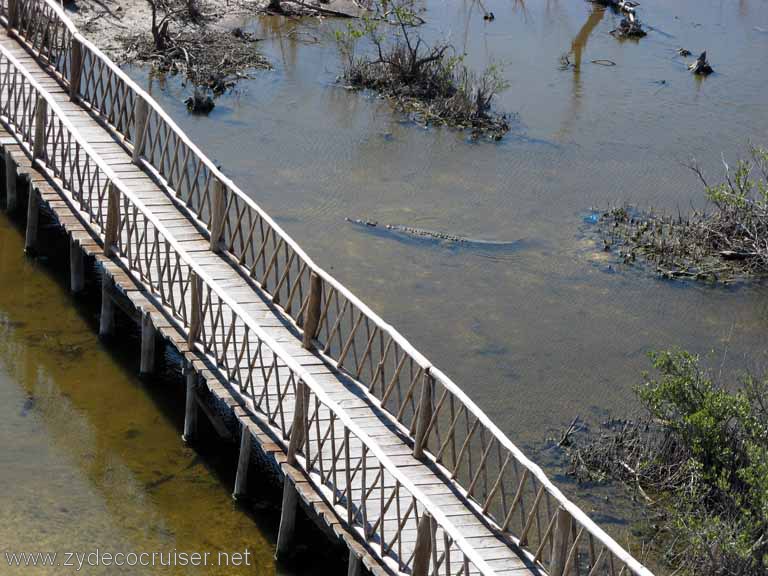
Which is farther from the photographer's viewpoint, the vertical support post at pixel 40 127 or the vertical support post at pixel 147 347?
the vertical support post at pixel 40 127

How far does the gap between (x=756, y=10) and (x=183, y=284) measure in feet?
68.8

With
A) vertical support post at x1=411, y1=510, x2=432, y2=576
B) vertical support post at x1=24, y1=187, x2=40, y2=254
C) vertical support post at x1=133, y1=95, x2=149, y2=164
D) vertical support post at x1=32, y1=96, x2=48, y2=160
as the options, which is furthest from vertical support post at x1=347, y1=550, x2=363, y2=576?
vertical support post at x1=32, y1=96, x2=48, y2=160

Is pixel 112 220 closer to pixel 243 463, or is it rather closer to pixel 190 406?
pixel 190 406

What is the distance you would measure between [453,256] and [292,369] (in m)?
7.14

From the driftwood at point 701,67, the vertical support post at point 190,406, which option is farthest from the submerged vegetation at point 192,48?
the vertical support post at point 190,406

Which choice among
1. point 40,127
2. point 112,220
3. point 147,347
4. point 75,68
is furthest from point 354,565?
Answer: point 75,68

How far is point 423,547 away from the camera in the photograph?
31.0 ft

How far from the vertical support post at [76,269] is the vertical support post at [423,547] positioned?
7.28 metres

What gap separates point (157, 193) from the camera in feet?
49.9

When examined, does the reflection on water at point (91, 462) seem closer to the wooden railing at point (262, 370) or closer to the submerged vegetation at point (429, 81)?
the wooden railing at point (262, 370)

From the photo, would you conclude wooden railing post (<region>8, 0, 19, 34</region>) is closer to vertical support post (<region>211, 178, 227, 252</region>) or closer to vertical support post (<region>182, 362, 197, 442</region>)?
vertical support post (<region>211, 178, 227, 252</region>)

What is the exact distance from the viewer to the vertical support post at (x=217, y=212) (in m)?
A: 13.9

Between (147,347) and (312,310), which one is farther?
(147,347)

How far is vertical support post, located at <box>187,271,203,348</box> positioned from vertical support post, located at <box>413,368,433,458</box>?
266 centimetres
